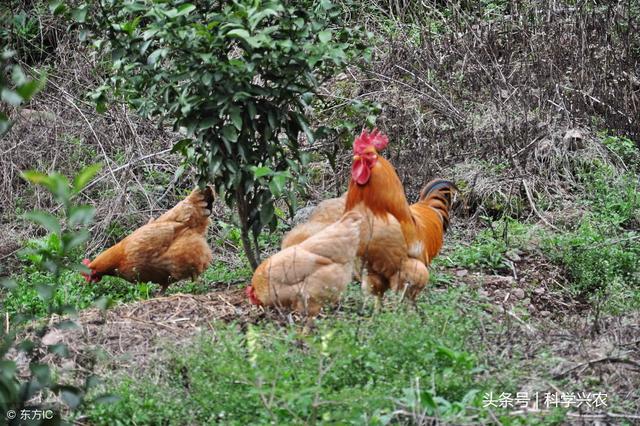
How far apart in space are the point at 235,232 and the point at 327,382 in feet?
13.8

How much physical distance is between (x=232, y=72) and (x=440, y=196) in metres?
2.33

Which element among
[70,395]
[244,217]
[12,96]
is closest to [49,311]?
[70,395]

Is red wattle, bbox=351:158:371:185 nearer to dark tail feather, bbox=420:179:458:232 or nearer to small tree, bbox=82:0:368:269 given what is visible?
small tree, bbox=82:0:368:269

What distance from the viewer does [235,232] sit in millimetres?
8602

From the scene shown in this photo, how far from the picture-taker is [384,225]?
6.20m

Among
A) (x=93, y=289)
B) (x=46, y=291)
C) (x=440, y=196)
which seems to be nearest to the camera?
(x=46, y=291)

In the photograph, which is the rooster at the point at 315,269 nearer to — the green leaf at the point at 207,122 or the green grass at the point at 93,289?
the green leaf at the point at 207,122

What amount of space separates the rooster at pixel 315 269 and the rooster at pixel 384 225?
307mm

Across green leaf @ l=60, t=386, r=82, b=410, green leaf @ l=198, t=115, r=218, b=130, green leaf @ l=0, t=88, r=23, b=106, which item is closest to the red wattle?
green leaf @ l=198, t=115, r=218, b=130

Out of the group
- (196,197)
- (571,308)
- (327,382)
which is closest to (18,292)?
(196,197)

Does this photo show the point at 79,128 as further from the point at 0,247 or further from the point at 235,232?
the point at 235,232

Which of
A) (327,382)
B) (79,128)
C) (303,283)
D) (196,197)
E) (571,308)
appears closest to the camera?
(327,382)

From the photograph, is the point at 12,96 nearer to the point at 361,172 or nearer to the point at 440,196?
the point at 361,172

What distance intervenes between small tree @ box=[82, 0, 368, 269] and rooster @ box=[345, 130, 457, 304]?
0.50m
